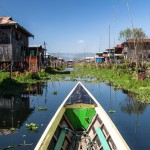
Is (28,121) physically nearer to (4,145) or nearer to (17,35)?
(4,145)

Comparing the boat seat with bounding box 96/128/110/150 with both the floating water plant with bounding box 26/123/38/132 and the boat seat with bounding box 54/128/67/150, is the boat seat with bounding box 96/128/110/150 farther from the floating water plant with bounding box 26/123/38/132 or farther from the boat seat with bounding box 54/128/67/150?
the floating water plant with bounding box 26/123/38/132

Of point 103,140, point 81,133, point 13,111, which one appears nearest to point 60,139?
point 103,140

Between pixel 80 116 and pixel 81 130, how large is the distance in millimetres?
431

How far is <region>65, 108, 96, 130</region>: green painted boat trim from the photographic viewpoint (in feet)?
29.5

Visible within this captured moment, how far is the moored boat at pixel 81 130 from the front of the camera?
6192 millimetres

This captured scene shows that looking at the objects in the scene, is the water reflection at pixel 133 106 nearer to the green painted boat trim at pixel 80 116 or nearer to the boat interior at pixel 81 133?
the green painted boat trim at pixel 80 116

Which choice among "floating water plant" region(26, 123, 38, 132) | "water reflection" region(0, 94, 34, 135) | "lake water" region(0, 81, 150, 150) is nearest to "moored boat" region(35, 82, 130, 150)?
"lake water" region(0, 81, 150, 150)

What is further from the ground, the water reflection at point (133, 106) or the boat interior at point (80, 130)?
the boat interior at point (80, 130)

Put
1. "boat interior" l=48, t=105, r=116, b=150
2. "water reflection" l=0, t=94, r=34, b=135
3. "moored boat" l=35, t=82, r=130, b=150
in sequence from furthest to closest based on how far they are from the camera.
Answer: "water reflection" l=0, t=94, r=34, b=135
"boat interior" l=48, t=105, r=116, b=150
"moored boat" l=35, t=82, r=130, b=150

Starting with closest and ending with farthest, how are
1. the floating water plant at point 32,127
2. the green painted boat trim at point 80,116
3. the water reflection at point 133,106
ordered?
the green painted boat trim at point 80,116 < the floating water plant at point 32,127 < the water reflection at point 133,106

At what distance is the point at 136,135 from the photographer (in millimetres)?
10352

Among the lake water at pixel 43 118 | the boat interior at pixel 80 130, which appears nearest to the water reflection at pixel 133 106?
the lake water at pixel 43 118

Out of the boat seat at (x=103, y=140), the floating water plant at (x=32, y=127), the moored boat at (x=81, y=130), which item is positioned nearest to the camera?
the moored boat at (x=81, y=130)

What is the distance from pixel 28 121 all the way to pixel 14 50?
2111 centimetres
